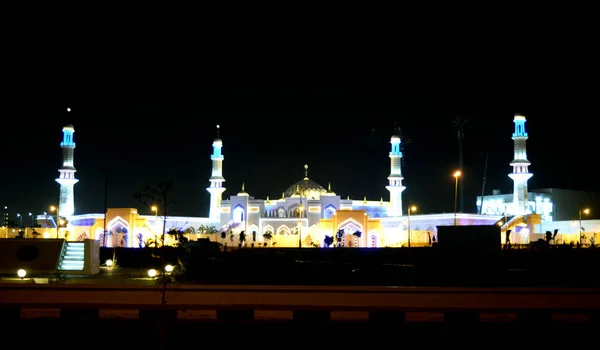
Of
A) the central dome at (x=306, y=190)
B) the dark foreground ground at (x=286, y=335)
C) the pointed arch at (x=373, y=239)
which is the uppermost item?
the central dome at (x=306, y=190)

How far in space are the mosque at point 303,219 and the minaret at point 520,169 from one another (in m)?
0.08

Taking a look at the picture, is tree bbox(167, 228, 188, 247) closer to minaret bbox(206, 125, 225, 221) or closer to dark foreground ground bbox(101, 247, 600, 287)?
dark foreground ground bbox(101, 247, 600, 287)

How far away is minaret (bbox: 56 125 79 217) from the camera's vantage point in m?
63.8

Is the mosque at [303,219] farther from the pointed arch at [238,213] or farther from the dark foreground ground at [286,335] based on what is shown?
the dark foreground ground at [286,335]

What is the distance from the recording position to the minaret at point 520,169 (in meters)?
57.1

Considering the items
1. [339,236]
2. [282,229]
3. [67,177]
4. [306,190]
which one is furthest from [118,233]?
[306,190]

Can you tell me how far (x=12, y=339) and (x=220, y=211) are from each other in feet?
181

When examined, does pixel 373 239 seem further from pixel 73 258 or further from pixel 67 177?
pixel 73 258

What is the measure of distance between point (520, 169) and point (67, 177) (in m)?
38.8

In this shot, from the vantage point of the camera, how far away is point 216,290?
49.1 feet

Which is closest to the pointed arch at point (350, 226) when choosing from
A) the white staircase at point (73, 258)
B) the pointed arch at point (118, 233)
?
the pointed arch at point (118, 233)

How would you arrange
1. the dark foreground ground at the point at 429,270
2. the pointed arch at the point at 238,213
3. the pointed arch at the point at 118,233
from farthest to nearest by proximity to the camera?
1. the pointed arch at the point at 238,213
2. the pointed arch at the point at 118,233
3. the dark foreground ground at the point at 429,270

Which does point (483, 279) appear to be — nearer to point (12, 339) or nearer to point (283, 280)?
point (283, 280)

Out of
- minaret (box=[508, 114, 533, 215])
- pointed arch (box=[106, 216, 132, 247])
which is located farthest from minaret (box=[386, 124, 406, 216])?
pointed arch (box=[106, 216, 132, 247])
